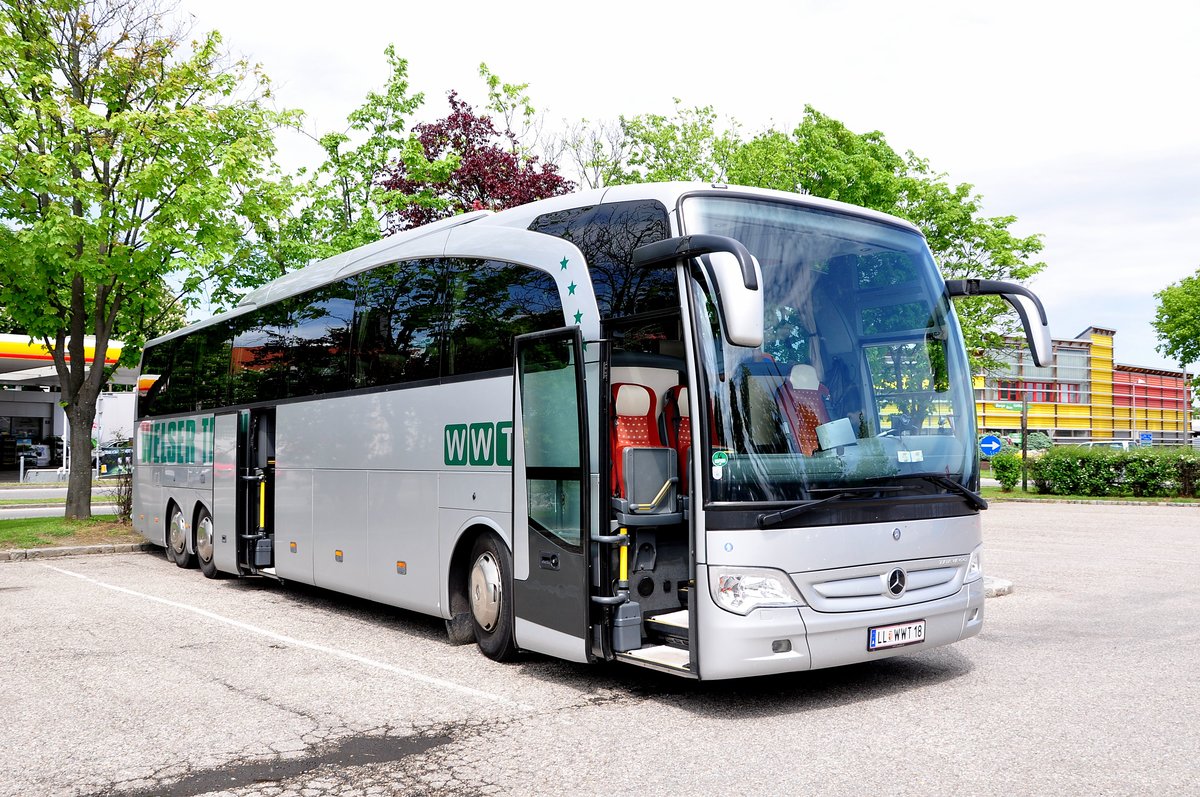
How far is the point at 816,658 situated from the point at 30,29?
17500mm

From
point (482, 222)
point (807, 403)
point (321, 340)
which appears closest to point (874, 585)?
point (807, 403)

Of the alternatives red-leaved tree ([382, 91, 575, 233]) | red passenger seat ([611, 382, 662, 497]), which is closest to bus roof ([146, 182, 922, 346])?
red passenger seat ([611, 382, 662, 497])

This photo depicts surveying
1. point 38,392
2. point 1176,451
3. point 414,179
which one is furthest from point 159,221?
point 38,392

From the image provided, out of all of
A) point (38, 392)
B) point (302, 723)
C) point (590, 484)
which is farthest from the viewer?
point (38, 392)

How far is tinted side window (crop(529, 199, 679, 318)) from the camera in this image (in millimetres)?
7035

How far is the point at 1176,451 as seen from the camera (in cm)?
3278

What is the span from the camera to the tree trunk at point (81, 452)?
19266mm

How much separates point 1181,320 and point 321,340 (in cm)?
4747

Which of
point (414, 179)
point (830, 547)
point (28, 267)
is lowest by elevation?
point (830, 547)

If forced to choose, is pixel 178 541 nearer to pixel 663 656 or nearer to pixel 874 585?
pixel 663 656

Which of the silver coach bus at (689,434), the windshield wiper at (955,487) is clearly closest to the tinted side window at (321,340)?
the silver coach bus at (689,434)

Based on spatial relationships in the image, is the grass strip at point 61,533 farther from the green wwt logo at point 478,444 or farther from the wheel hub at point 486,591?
the wheel hub at point 486,591

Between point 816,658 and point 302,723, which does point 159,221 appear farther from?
point 816,658

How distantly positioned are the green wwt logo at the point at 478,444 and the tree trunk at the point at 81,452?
1271cm
